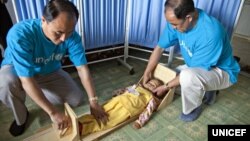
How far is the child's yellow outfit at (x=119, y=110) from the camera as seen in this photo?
1331 millimetres

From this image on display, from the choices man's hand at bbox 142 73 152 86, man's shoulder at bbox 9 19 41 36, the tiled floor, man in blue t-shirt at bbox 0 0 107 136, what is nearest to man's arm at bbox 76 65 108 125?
man in blue t-shirt at bbox 0 0 107 136

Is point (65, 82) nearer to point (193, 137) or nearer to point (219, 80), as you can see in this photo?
point (193, 137)

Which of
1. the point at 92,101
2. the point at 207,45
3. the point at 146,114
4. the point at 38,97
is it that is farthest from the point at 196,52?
the point at 38,97

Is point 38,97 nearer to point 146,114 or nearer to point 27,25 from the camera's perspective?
point 27,25

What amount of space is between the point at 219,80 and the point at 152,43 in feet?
2.85

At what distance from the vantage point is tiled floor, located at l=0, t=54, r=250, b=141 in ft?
4.67

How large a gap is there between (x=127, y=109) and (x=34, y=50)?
717mm

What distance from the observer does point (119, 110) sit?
4.67ft

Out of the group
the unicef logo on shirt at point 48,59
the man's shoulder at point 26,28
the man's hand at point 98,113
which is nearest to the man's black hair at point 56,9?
the man's shoulder at point 26,28

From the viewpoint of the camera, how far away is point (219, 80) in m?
1.51

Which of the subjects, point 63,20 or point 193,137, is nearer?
point 63,20

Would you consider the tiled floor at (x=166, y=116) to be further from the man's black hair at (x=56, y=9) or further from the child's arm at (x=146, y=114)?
the man's black hair at (x=56, y=9)

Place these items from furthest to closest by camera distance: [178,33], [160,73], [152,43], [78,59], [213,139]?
1. [152,43]
2. [160,73]
3. [178,33]
4. [78,59]
5. [213,139]

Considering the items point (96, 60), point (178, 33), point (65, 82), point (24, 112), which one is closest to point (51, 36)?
point (65, 82)
